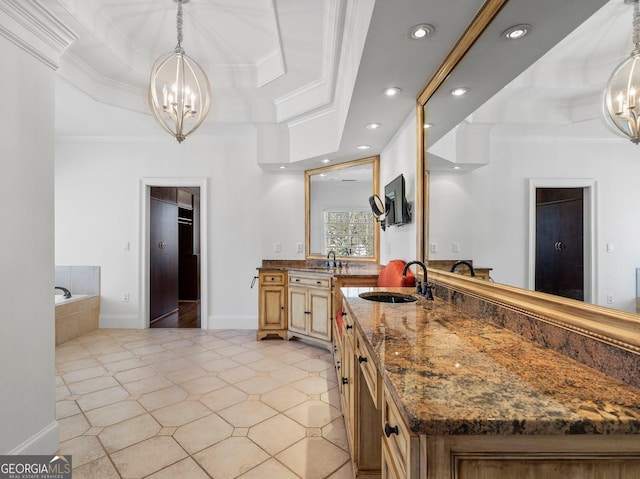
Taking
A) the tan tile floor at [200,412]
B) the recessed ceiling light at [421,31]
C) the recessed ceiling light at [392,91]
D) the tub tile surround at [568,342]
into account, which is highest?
the recessed ceiling light at [392,91]

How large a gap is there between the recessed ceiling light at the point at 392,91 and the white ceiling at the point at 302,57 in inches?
1.7

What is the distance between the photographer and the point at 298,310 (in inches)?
141

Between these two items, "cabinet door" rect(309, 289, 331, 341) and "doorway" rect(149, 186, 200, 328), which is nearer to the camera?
"cabinet door" rect(309, 289, 331, 341)

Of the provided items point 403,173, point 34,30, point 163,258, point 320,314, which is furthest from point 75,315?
point 403,173

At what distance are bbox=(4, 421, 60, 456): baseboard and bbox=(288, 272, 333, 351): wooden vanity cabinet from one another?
219 centimetres

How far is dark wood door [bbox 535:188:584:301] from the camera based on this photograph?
0.96m

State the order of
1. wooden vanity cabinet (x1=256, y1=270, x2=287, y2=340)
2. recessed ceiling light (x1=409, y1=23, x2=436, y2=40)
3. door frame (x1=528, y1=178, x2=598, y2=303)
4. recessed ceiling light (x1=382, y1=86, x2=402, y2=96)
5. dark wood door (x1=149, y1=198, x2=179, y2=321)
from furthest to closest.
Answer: dark wood door (x1=149, y1=198, x2=179, y2=321), wooden vanity cabinet (x1=256, y1=270, x2=287, y2=340), recessed ceiling light (x1=382, y1=86, x2=402, y2=96), recessed ceiling light (x1=409, y1=23, x2=436, y2=40), door frame (x1=528, y1=178, x2=598, y2=303)

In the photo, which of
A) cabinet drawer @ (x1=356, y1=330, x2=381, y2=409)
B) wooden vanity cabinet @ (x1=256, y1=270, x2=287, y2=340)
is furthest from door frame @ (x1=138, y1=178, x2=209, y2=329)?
cabinet drawer @ (x1=356, y1=330, x2=381, y2=409)

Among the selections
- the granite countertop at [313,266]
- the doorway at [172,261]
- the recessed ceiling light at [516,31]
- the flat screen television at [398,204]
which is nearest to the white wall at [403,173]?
the flat screen television at [398,204]

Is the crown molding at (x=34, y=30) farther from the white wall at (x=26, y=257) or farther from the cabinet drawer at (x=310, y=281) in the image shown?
the cabinet drawer at (x=310, y=281)

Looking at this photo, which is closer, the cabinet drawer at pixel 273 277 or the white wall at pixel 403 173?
the white wall at pixel 403 173

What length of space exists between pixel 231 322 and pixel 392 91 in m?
3.44

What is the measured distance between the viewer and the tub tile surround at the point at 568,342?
740mm

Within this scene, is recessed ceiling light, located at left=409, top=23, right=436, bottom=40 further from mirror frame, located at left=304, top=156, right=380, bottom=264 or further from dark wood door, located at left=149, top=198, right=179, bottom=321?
dark wood door, located at left=149, top=198, right=179, bottom=321
